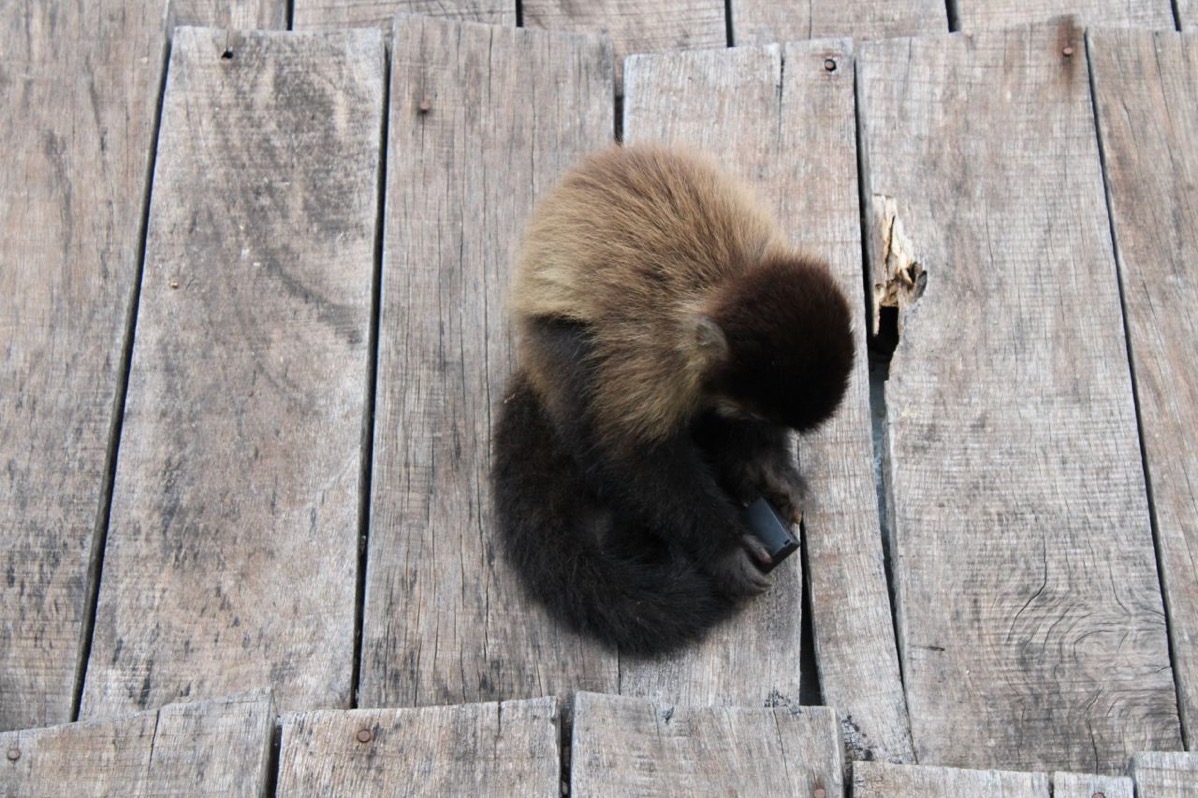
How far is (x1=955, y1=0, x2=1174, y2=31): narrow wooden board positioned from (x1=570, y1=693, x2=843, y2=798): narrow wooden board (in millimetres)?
2425

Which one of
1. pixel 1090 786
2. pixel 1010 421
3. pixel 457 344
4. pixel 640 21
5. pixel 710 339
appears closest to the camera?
pixel 1090 786

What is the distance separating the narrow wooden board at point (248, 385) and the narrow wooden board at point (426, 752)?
0.66 feet

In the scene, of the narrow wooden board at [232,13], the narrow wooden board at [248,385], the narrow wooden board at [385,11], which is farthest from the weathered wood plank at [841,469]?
the narrow wooden board at [232,13]

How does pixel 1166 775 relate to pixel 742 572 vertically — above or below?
below

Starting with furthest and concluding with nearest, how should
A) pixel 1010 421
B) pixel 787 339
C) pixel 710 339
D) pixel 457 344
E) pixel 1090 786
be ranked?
pixel 457 344, pixel 1010 421, pixel 710 339, pixel 787 339, pixel 1090 786

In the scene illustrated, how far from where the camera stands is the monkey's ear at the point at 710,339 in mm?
3434

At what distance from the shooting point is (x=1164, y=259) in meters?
3.76

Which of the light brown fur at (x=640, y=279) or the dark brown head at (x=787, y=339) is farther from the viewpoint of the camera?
the light brown fur at (x=640, y=279)

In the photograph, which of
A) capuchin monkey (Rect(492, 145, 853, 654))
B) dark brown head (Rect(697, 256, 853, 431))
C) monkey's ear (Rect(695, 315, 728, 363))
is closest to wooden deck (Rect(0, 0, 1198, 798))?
capuchin monkey (Rect(492, 145, 853, 654))

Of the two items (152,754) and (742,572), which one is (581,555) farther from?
(152,754)

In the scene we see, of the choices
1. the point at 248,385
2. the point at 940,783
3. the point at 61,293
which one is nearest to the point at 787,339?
the point at 940,783

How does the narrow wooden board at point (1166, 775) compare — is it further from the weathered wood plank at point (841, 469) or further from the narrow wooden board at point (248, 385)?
the narrow wooden board at point (248, 385)

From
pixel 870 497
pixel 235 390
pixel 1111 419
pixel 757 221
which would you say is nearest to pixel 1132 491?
pixel 1111 419

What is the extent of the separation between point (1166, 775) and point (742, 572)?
41.4 inches
